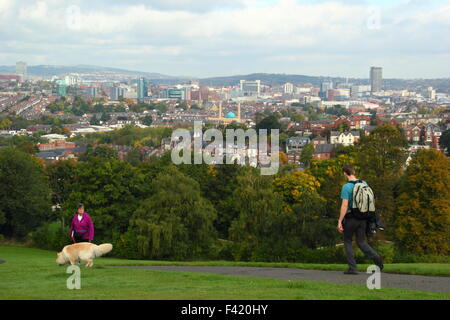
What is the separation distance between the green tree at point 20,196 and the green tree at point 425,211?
78.4 ft

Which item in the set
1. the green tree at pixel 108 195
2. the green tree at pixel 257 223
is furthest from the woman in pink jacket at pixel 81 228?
the green tree at pixel 108 195

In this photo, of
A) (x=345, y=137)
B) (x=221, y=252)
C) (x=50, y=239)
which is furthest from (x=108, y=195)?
(x=345, y=137)

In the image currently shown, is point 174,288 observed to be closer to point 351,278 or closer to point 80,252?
point 351,278

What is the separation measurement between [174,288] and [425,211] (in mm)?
23639

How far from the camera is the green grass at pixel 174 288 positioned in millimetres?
11297

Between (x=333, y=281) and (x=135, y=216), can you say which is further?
(x=135, y=216)

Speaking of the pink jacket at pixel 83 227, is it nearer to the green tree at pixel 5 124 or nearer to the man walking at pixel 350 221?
the man walking at pixel 350 221

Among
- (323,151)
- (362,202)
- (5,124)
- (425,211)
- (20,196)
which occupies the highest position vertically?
(362,202)

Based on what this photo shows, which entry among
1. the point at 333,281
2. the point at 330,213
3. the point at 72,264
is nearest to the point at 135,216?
the point at 330,213

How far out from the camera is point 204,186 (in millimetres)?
50531

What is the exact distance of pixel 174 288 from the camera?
40.7ft

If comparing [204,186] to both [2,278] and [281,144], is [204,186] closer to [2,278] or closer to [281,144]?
[2,278]
